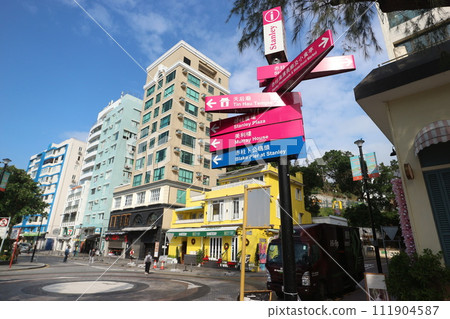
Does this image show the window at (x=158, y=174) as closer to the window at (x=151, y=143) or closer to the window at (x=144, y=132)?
the window at (x=151, y=143)

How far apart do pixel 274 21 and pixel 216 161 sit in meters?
4.07

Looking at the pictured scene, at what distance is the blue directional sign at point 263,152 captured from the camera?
19.0 feet

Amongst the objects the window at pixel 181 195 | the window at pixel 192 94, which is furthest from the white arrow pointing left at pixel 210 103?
the window at pixel 192 94

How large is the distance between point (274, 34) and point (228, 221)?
20.0m

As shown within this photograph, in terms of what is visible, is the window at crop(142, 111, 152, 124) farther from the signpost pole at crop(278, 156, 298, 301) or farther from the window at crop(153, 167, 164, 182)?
the signpost pole at crop(278, 156, 298, 301)

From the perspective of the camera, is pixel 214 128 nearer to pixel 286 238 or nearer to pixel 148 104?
pixel 286 238

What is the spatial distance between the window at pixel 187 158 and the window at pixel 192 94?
926 cm

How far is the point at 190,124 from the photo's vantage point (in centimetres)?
3806

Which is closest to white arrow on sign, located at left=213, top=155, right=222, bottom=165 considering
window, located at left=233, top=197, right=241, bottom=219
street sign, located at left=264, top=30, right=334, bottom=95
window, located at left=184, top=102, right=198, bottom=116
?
street sign, located at left=264, top=30, right=334, bottom=95

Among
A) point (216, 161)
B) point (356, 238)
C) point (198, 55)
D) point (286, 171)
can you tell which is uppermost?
point (198, 55)

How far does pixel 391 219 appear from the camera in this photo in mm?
34000

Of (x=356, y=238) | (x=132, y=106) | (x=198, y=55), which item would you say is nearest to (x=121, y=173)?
(x=132, y=106)

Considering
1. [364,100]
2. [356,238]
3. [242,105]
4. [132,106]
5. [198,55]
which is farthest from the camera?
[132,106]
